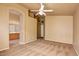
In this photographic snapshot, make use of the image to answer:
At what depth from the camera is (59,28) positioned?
960 cm

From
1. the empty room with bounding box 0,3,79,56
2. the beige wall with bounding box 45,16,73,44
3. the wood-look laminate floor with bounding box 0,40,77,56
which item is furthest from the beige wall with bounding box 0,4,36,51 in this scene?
the beige wall with bounding box 45,16,73,44

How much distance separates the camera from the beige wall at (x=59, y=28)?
357 inches

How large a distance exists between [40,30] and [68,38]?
4676mm

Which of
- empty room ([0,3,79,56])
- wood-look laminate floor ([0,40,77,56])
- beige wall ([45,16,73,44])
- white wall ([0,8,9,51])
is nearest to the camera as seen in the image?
wood-look laminate floor ([0,40,77,56])

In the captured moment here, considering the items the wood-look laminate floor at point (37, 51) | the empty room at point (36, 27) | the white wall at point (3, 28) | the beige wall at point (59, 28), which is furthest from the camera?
the beige wall at point (59, 28)

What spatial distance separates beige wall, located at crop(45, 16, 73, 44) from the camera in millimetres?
9062

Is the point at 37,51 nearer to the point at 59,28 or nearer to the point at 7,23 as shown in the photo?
the point at 7,23

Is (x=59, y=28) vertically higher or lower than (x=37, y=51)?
higher

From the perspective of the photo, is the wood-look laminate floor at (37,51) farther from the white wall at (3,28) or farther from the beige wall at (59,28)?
the beige wall at (59,28)

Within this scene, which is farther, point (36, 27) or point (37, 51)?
point (36, 27)

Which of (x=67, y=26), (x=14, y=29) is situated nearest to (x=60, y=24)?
(x=67, y=26)

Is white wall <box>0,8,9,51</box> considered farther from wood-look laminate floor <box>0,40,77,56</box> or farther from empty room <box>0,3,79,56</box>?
wood-look laminate floor <box>0,40,77,56</box>

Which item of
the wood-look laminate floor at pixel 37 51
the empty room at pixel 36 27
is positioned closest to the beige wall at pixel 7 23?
the empty room at pixel 36 27

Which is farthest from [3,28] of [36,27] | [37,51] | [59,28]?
[59,28]
